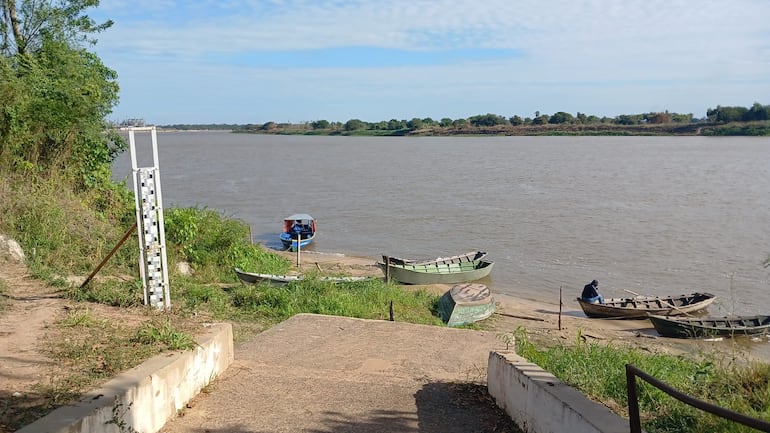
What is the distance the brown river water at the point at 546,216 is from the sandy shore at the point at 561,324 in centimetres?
165

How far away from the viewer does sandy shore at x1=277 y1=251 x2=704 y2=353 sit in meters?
16.0

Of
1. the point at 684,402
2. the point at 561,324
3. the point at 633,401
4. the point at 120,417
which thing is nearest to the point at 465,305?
the point at 561,324

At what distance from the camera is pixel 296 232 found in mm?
27547

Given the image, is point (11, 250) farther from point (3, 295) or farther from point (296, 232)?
point (296, 232)

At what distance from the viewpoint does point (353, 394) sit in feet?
22.5

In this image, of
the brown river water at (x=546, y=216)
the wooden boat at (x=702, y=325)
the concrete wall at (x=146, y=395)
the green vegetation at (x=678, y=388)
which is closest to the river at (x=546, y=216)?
the brown river water at (x=546, y=216)

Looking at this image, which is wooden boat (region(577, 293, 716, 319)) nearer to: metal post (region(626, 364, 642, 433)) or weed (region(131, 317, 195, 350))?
weed (region(131, 317, 195, 350))

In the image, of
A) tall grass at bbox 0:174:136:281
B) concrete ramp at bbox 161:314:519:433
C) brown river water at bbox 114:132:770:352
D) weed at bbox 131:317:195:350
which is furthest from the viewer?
brown river water at bbox 114:132:770:352

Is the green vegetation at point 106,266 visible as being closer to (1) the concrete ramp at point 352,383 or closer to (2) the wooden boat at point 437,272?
(1) the concrete ramp at point 352,383

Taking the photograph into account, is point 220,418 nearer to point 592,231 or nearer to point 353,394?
point 353,394

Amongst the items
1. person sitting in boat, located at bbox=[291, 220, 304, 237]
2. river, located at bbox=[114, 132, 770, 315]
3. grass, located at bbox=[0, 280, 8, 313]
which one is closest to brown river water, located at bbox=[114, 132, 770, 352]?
river, located at bbox=[114, 132, 770, 315]

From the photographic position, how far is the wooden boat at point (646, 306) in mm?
18656

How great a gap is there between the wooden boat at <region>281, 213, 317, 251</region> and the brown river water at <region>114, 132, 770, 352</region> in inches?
41.9

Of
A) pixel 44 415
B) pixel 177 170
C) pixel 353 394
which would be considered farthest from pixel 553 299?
pixel 177 170
